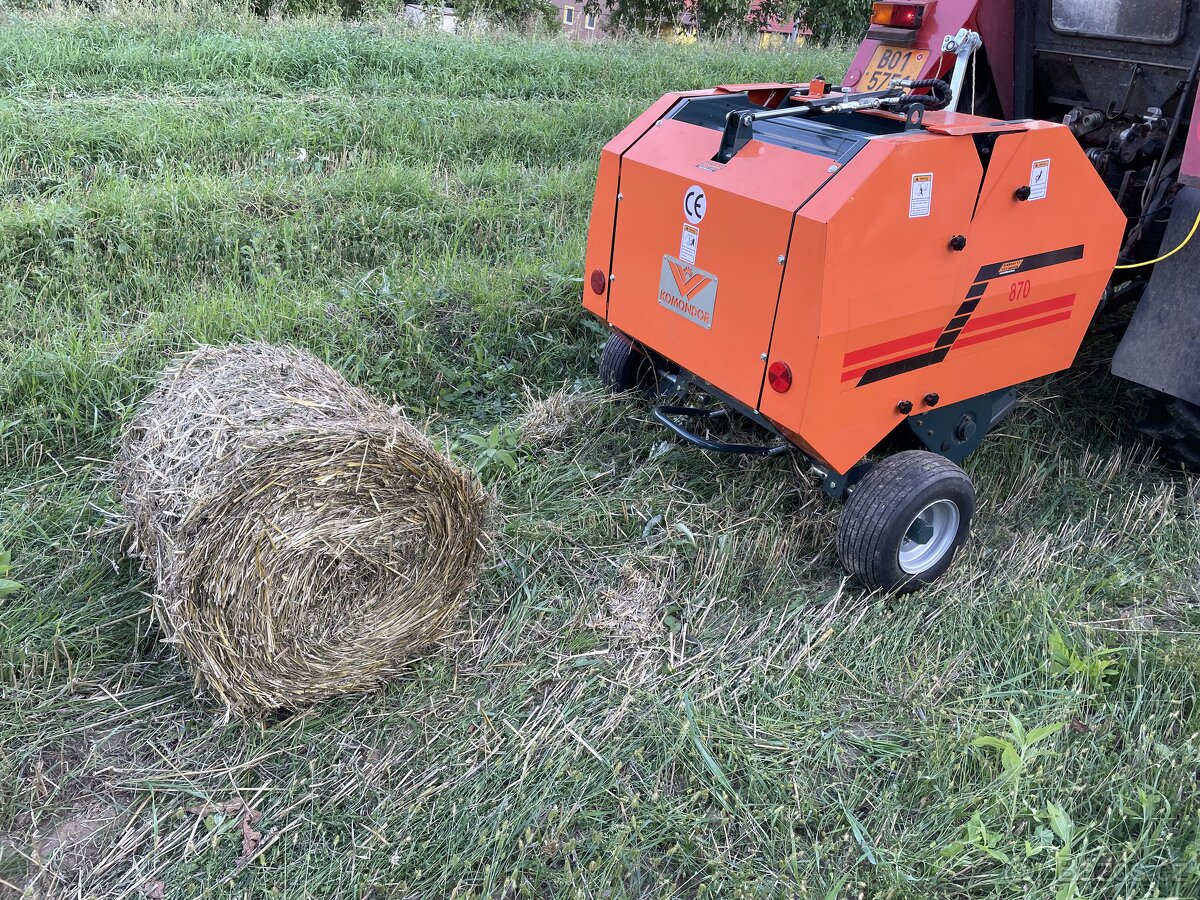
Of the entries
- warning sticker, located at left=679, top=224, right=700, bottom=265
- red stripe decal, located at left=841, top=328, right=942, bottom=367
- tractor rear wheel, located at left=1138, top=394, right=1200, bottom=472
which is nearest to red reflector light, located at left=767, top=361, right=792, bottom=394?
red stripe decal, located at left=841, top=328, right=942, bottom=367

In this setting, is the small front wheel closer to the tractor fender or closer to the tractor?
the tractor

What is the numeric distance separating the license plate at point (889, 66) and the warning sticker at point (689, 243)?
126 centimetres

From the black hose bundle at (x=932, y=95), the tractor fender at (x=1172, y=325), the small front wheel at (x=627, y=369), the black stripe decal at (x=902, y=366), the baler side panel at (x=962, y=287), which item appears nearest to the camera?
the baler side panel at (x=962, y=287)

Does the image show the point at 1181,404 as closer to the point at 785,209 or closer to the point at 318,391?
the point at 785,209

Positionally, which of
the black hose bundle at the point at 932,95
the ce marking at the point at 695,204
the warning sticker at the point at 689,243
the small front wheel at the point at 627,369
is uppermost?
the black hose bundle at the point at 932,95

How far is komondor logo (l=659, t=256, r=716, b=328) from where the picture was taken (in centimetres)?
315

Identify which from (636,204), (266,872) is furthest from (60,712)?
(636,204)

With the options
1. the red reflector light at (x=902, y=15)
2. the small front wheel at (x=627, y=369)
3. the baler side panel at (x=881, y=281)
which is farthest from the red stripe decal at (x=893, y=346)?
the red reflector light at (x=902, y=15)

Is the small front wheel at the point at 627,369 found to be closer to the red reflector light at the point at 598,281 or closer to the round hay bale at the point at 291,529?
the red reflector light at the point at 598,281

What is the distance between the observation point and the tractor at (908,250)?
284cm

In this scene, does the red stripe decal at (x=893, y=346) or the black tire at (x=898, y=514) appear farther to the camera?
the black tire at (x=898, y=514)

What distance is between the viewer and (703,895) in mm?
2240

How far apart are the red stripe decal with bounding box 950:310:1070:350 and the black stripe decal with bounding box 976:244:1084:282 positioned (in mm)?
194

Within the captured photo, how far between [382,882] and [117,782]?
2.58 feet
